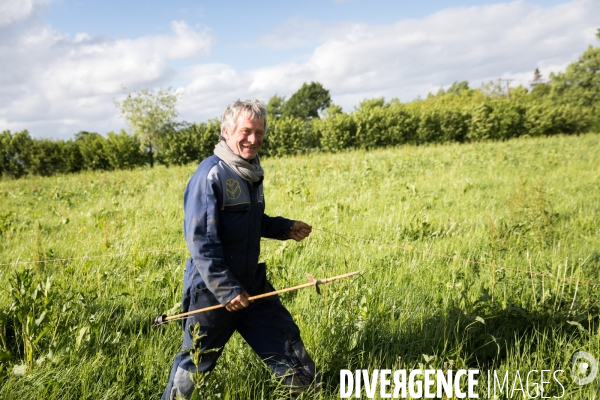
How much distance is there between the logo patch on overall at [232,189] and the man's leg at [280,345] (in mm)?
695

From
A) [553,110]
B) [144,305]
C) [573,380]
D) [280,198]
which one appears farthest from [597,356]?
[553,110]

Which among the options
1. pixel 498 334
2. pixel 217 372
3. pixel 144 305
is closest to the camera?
pixel 217 372

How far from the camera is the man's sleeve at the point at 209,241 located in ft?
7.37

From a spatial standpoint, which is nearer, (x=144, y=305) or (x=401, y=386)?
(x=401, y=386)

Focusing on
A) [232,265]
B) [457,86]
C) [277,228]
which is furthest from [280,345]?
[457,86]

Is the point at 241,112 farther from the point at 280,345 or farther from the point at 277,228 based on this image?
the point at 280,345

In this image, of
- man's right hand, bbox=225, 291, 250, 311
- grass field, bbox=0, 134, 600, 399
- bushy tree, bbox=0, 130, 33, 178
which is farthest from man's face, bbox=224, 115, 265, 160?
bushy tree, bbox=0, 130, 33, 178

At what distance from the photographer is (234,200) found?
237 centimetres

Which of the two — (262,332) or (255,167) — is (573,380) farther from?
(255,167)

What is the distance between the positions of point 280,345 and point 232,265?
567 mm

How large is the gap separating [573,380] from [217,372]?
2.23m

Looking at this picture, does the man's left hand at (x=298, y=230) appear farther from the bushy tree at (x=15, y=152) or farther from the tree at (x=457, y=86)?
the tree at (x=457, y=86)

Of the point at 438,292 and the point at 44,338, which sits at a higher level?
the point at 44,338

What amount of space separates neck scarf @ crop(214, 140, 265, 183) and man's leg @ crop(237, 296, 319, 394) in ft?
2.51
